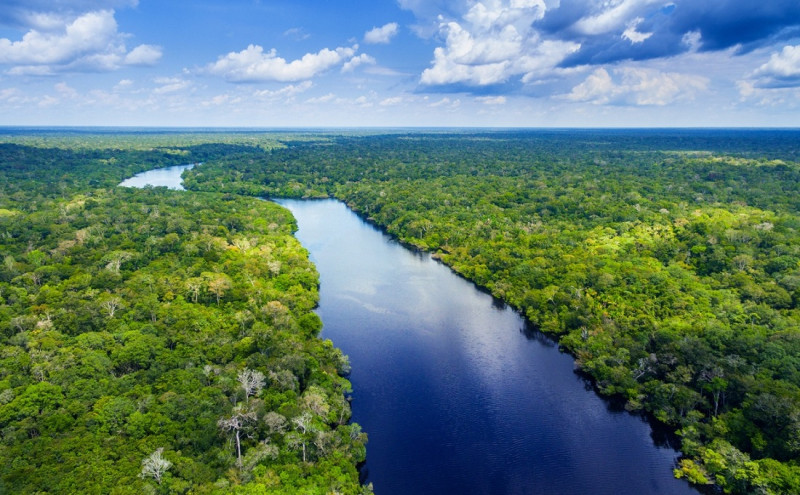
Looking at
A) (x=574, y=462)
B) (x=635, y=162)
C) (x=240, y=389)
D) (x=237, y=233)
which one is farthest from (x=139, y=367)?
(x=635, y=162)

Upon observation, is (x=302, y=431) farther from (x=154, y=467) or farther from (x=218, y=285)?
(x=218, y=285)

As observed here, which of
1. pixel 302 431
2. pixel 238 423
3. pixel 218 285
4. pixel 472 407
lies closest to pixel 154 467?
pixel 238 423

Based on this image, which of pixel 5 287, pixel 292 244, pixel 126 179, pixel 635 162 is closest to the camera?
pixel 5 287

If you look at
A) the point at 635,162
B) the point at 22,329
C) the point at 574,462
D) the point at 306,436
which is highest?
the point at 635,162

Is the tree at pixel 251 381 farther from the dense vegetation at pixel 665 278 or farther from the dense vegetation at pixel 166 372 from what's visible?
the dense vegetation at pixel 665 278

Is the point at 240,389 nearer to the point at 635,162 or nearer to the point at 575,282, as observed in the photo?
the point at 575,282

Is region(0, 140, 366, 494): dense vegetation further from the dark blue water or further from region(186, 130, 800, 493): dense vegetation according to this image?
region(186, 130, 800, 493): dense vegetation
